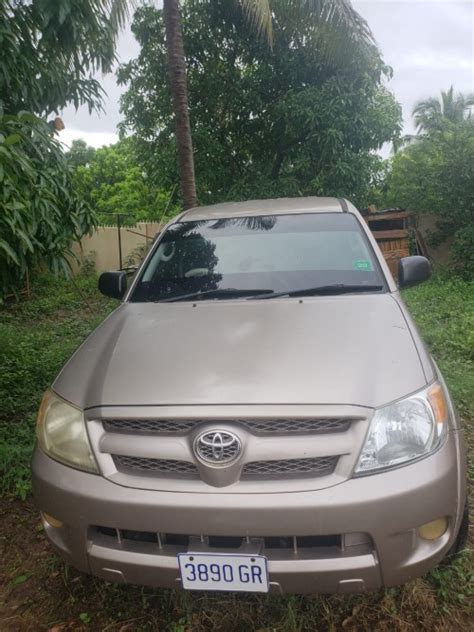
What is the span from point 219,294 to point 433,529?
4.68 ft

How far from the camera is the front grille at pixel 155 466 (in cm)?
156

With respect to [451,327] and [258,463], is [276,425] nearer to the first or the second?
[258,463]

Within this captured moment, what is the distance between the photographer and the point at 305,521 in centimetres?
143

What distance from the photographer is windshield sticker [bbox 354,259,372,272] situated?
254 centimetres

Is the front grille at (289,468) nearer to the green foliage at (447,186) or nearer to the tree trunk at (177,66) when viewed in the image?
the tree trunk at (177,66)

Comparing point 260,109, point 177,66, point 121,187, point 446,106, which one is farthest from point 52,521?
point 446,106

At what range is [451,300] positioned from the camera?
7.23 meters

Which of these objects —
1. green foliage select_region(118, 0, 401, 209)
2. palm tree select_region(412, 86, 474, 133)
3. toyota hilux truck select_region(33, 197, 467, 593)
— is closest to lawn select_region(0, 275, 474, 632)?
toyota hilux truck select_region(33, 197, 467, 593)

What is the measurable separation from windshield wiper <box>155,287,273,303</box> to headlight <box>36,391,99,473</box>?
0.86 meters

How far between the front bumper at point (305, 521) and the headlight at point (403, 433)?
0.04 meters

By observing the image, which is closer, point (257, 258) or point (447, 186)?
point (257, 258)

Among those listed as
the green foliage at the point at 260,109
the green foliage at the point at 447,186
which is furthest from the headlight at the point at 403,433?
the green foliage at the point at 447,186

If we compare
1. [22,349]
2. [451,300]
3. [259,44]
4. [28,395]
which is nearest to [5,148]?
[28,395]

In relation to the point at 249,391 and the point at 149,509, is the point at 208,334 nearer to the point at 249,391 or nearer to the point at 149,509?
the point at 249,391
